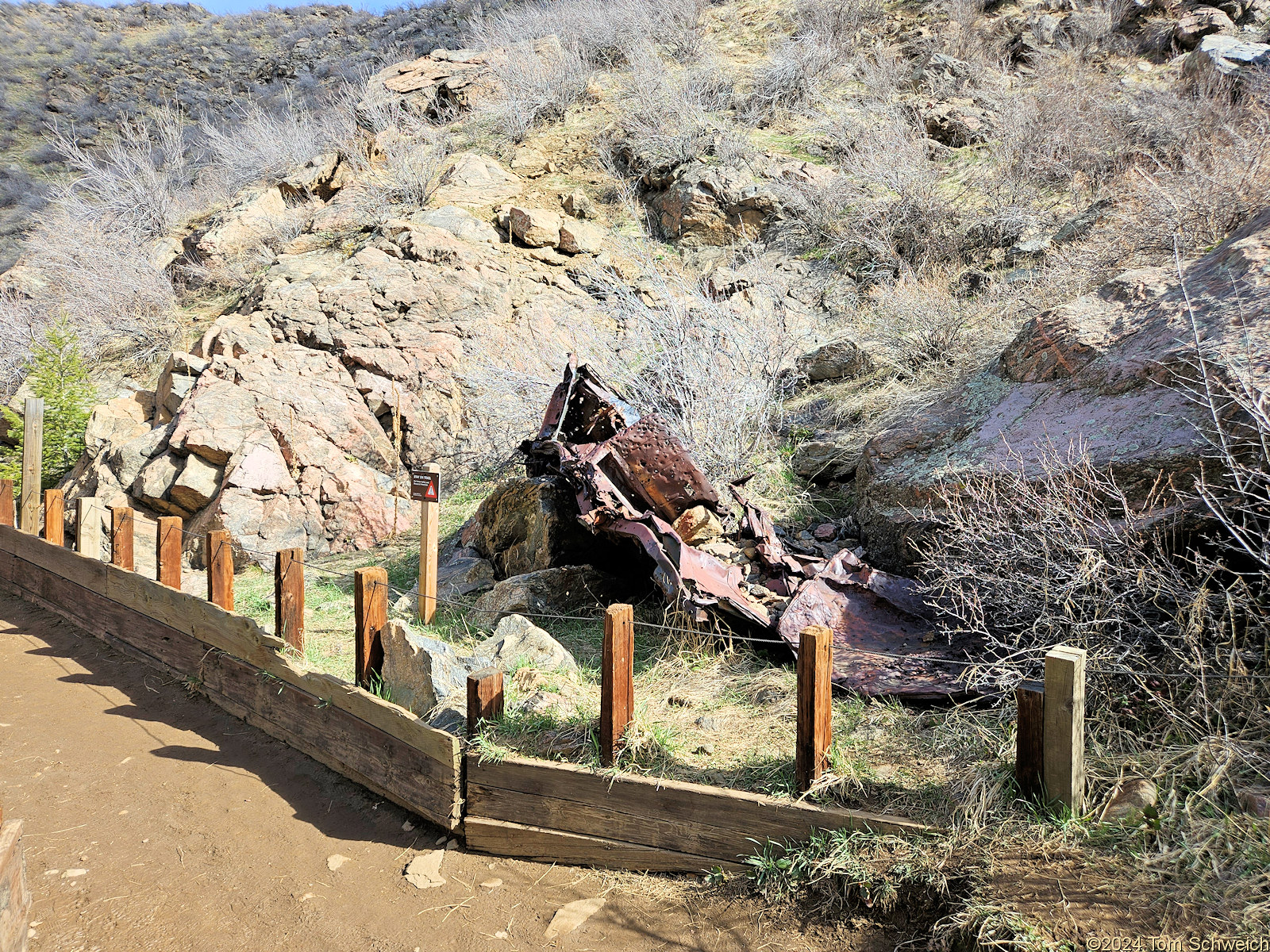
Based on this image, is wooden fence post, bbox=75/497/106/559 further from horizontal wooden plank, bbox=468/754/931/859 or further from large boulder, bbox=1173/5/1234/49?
large boulder, bbox=1173/5/1234/49

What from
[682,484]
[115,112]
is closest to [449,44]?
[115,112]

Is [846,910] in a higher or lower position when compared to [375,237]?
lower

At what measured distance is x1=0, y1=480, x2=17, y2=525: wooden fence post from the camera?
25.5ft

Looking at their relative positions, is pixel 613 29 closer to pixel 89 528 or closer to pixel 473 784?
pixel 89 528

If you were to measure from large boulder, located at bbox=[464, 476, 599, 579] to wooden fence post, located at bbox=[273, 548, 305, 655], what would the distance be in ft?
6.15

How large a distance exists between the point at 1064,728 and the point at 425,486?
13.6 ft

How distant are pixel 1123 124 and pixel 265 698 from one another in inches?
511

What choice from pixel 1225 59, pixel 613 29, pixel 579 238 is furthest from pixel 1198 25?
pixel 613 29

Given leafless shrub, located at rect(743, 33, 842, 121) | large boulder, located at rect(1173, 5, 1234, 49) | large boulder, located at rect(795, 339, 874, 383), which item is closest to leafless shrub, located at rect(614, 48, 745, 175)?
leafless shrub, located at rect(743, 33, 842, 121)

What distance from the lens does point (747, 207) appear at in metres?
13.1

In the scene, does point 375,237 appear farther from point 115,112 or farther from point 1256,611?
point 115,112

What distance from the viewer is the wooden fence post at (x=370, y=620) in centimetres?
427

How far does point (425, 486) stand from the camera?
568cm

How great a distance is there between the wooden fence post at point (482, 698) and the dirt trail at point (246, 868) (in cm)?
59
